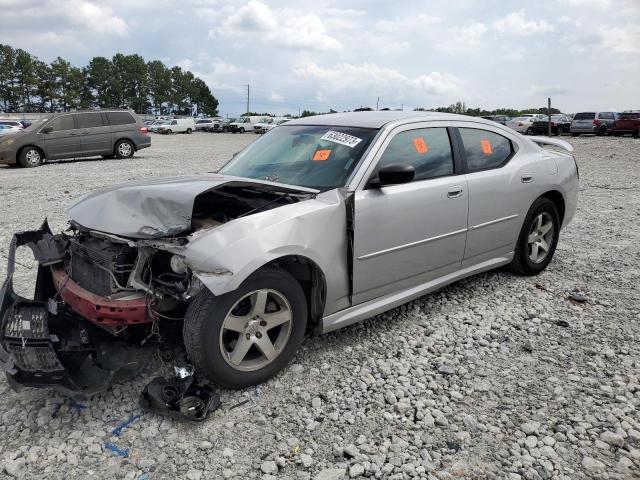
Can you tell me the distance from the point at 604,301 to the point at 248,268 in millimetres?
3315

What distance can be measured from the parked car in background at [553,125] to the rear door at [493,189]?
101 feet

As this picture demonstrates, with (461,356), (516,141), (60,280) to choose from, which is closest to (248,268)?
(60,280)

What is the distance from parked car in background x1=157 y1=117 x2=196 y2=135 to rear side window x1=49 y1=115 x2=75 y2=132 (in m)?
33.9

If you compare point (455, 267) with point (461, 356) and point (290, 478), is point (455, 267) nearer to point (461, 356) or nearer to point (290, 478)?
point (461, 356)

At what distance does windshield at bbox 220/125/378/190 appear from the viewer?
3.62m

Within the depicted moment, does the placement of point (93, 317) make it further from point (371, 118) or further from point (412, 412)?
point (371, 118)

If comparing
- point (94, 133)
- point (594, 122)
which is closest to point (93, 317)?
point (94, 133)

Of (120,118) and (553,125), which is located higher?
(553,125)

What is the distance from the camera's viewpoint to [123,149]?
57.9ft

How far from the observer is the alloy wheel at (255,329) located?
2.95 meters

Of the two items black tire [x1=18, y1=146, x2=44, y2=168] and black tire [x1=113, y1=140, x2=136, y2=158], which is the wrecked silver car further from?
black tire [x1=113, y1=140, x2=136, y2=158]

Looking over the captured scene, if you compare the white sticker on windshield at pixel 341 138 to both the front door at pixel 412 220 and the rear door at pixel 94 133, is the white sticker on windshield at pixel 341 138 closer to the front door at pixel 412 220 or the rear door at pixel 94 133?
the front door at pixel 412 220

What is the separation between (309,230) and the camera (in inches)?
123

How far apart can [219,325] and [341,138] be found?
5.75 ft
